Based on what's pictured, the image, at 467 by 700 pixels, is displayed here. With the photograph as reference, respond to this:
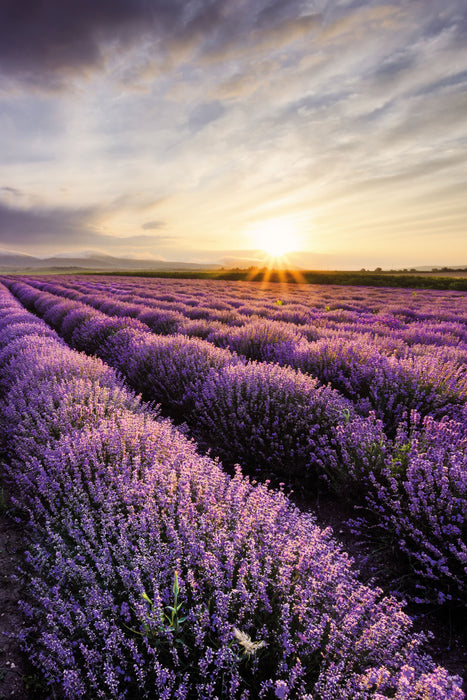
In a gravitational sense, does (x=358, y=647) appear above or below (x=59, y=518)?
above

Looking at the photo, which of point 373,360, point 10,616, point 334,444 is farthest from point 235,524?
point 373,360

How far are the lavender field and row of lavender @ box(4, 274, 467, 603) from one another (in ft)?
0.05

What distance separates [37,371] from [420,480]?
335 cm

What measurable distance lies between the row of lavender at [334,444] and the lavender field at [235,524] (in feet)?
0.05

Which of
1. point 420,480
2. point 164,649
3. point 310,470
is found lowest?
point 310,470

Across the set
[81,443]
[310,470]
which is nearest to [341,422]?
[310,470]

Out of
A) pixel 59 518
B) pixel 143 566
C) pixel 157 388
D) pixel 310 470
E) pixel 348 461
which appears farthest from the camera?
pixel 157 388

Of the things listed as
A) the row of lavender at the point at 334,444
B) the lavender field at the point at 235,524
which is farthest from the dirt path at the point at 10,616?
the row of lavender at the point at 334,444

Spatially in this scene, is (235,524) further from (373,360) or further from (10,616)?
(373,360)

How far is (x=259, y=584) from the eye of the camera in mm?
1214

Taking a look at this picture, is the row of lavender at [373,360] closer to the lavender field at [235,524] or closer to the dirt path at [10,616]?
the lavender field at [235,524]

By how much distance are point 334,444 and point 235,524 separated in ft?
4.36

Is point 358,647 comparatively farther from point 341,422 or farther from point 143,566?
point 341,422

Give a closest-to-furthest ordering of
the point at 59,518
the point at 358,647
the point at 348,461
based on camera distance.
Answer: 1. the point at 358,647
2. the point at 59,518
3. the point at 348,461
